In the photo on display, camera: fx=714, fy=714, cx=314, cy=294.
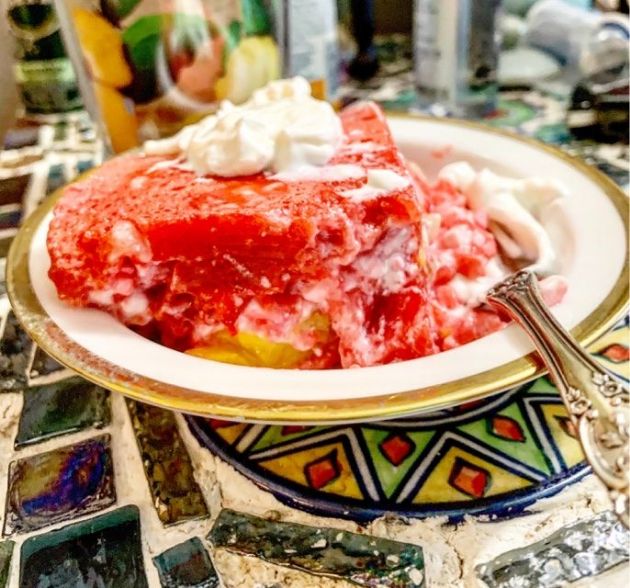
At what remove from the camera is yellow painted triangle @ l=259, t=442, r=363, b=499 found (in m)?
0.46

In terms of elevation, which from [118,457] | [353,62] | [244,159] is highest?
[244,159]

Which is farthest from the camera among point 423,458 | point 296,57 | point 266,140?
point 296,57

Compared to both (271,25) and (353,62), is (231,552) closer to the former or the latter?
(271,25)

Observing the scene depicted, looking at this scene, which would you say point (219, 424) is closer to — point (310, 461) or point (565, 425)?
point (310, 461)

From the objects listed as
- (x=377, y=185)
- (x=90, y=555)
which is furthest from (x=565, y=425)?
(x=90, y=555)

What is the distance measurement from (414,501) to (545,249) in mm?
276

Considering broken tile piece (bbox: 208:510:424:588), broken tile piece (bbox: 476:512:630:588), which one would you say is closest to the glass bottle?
broken tile piece (bbox: 208:510:424:588)

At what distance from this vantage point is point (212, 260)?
1.73ft

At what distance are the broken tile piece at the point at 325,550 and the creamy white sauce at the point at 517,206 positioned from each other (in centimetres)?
30

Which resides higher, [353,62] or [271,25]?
[271,25]

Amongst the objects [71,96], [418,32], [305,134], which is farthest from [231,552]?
[71,96]

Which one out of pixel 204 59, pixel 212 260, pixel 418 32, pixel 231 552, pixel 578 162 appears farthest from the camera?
pixel 418 32

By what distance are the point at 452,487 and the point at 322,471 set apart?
3.4 inches

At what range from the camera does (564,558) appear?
0.40 meters
